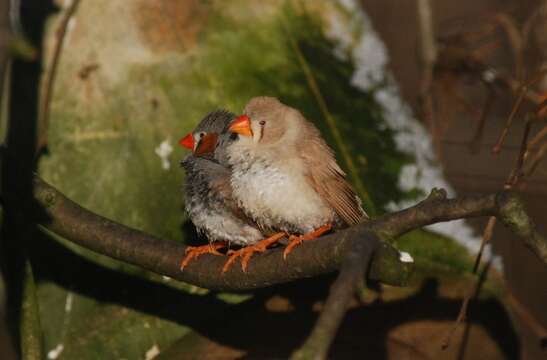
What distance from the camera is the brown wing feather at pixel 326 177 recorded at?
9.76 feet

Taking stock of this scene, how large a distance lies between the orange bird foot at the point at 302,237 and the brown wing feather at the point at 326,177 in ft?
0.25

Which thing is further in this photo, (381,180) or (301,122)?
(381,180)

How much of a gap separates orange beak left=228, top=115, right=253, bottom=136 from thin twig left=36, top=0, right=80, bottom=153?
112 cm

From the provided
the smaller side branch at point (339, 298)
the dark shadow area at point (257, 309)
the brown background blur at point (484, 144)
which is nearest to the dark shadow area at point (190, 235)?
the dark shadow area at point (257, 309)

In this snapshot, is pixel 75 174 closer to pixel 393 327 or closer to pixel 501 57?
pixel 393 327

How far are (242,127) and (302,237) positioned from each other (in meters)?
0.44

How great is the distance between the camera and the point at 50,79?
12.2 feet

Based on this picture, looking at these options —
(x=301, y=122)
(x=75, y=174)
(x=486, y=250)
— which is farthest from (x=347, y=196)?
(x=75, y=174)

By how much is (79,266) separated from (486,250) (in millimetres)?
1836

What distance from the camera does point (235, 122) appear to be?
2967 millimetres

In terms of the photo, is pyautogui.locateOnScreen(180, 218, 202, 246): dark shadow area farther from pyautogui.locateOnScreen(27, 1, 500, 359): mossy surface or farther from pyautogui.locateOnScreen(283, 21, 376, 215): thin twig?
pyautogui.locateOnScreen(283, 21, 376, 215): thin twig

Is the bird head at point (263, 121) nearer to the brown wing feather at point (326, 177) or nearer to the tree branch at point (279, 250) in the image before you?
the brown wing feather at point (326, 177)

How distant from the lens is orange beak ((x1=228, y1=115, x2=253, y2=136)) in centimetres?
295

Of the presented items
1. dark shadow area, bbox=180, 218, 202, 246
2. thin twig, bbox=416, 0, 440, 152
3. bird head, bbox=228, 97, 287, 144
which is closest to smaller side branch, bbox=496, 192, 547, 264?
bird head, bbox=228, 97, 287, 144
